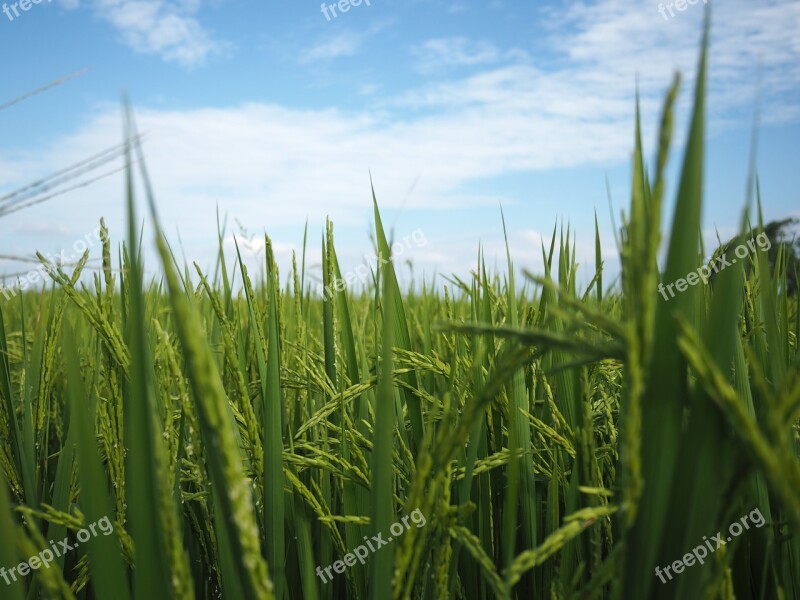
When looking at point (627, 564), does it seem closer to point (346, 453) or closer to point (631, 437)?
point (631, 437)

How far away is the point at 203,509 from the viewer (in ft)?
4.11

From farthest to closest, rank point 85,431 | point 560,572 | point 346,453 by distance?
point 346,453, point 560,572, point 85,431

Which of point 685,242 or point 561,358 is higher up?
point 685,242

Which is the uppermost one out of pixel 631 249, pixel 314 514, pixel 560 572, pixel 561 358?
pixel 631 249

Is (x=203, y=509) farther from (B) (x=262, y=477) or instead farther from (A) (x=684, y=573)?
(A) (x=684, y=573)

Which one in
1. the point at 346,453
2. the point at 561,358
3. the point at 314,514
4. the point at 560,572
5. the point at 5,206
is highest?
the point at 5,206

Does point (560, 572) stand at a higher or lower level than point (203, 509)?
lower

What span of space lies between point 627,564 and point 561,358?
3.16 feet

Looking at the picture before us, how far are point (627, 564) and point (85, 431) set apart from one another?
597 mm

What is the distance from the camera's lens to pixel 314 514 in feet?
4.14

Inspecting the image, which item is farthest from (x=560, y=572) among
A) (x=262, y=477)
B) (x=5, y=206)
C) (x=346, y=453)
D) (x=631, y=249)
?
(x=5, y=206)

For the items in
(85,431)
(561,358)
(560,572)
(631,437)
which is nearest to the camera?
(631,437)

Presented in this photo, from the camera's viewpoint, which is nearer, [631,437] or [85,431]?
[631,437]

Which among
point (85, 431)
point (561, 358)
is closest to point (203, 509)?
point (85, 431)
